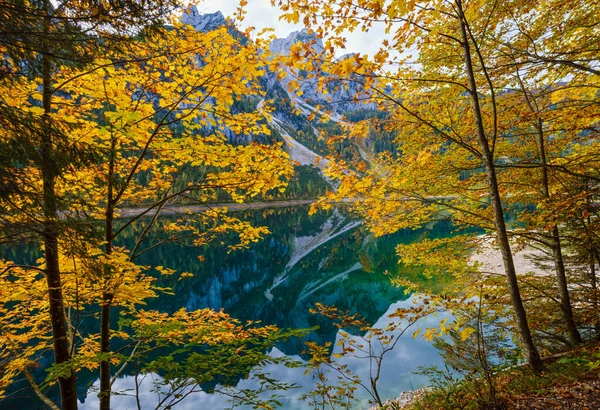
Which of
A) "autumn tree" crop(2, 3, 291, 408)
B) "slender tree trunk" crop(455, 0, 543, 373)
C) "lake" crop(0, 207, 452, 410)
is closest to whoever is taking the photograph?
"autumn tree" crop(2, 3, 291, 408)

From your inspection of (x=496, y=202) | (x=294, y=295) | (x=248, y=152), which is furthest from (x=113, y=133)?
(x=294, y=295)

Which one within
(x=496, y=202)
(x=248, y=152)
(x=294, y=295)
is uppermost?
(x=248, y=152)

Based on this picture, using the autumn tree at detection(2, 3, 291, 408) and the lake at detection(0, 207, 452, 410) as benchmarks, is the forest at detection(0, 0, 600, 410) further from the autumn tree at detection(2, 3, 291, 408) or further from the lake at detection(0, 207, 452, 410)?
the lake at detection(0, 207, 452, 410)

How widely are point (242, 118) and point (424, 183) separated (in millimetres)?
4002

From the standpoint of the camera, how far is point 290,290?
31.6 m

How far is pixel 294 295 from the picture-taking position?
29.8 m

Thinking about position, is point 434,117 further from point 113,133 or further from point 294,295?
point 294,295

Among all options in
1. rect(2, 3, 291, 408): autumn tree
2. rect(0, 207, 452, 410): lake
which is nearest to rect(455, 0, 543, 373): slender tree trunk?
rect(2, 3, 291, 408): autumn tree

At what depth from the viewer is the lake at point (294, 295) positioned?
13789 mm

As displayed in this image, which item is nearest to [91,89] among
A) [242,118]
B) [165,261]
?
[242,118]

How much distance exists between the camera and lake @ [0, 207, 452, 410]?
13789mm

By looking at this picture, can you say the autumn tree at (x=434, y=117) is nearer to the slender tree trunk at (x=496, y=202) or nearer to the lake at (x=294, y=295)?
the slender tree trunk at (x=496, y=202)

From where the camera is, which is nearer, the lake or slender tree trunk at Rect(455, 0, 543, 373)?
slender tree trunk at Rect(455, 0, 543, 373)

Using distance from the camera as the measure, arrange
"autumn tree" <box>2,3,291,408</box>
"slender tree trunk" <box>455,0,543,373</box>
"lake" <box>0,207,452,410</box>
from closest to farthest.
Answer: "autumn tree" <box>2,3,291,408</box>, "slender tree trunk" <box>455,0,543,373</box>, "lake" <box>0,207,452,410</box>
